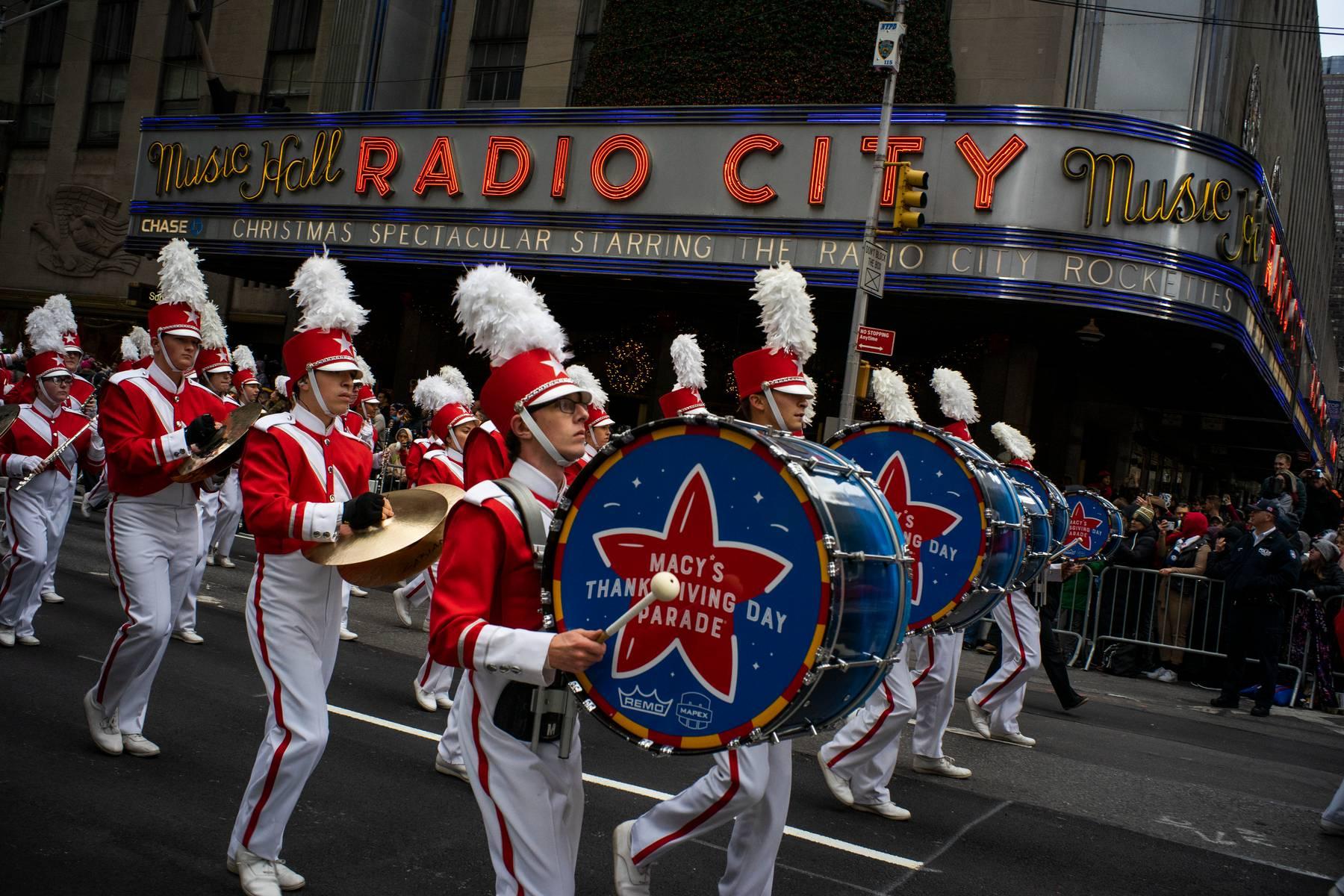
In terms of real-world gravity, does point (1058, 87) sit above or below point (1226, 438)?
above

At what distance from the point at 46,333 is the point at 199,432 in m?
4.89

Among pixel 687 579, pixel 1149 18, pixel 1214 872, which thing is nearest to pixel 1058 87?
pixel 1149 18

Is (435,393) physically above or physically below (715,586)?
above

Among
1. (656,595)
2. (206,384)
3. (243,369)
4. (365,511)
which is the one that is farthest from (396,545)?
(243,369)

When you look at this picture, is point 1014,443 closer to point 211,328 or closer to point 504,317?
point 211,328

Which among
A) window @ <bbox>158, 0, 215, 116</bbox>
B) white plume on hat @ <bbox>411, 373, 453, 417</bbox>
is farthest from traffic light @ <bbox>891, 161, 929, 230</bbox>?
window @ <bbox>158, 0, 215, 116</bbox>

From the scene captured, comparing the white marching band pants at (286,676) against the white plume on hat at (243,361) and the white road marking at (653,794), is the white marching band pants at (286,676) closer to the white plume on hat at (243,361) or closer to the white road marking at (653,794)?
the white road marking at (653,794)

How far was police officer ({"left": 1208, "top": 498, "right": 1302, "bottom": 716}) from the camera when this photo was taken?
11398 millimetres

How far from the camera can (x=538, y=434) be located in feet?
10.9

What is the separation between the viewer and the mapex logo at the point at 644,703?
300 centimetres

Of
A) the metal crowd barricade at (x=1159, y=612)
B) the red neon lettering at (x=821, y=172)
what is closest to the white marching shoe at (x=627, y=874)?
the metal crowd barricade at (x=1159, y=612)

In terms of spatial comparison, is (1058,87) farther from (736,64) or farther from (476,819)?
(476,819)

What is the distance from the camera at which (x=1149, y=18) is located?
60.5 ft

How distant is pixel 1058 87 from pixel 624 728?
18148mm
